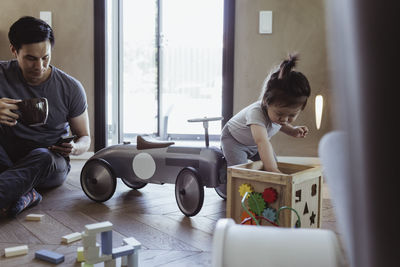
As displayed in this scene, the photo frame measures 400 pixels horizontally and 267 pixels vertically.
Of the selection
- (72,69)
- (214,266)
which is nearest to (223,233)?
(214,266)

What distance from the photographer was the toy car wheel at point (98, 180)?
1401 millimetres

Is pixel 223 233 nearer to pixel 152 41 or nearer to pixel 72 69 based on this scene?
pixel 72 69

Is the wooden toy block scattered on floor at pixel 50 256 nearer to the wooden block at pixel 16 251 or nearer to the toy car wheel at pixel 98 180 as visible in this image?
the wooden block at pixel 16 251

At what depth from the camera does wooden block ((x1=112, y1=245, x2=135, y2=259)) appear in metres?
0.72

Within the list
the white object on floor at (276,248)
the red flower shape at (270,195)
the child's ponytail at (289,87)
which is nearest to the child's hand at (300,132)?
the child's ponytail at (289,87)

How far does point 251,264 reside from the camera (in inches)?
11.5

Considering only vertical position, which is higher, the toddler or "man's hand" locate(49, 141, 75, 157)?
the toddler

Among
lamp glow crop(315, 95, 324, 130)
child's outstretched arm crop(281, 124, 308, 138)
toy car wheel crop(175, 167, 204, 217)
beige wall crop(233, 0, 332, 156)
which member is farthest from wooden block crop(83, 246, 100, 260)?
beige wall crop(233, 0, 332, 156)

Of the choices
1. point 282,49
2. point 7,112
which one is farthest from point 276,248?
point 282,49

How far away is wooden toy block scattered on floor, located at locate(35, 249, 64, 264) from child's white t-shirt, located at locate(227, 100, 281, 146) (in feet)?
2.19

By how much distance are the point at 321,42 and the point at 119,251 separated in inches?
70.1

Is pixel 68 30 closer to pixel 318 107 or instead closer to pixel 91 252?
pixel 318 107

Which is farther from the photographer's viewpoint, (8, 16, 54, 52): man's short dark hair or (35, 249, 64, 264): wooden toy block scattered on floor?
(8, 16, 54, 52): man's short dark hair

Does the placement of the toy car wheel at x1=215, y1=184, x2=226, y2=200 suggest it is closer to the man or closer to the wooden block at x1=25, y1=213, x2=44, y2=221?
the man
